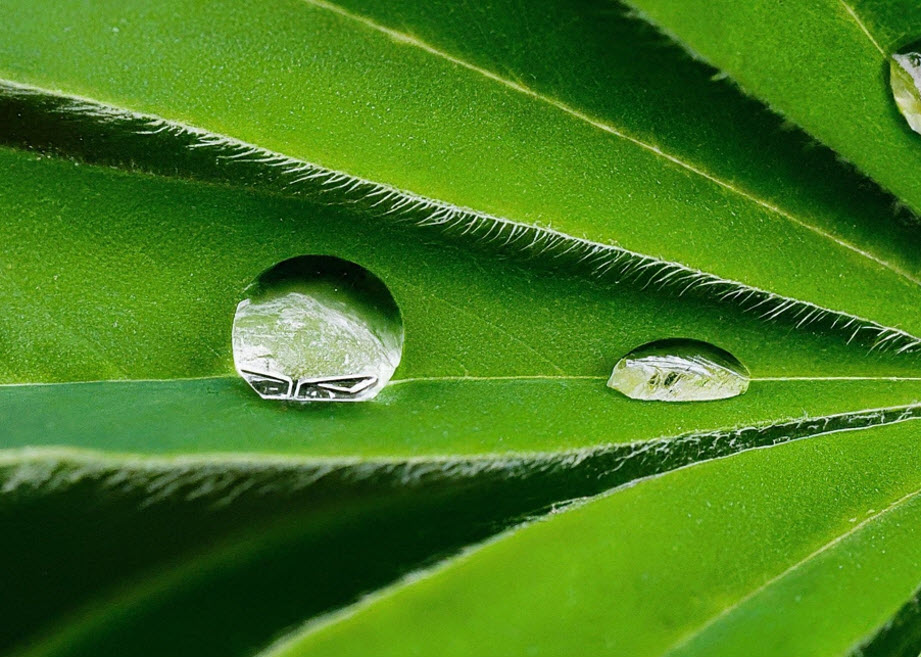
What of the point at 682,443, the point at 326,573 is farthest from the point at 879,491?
the point at 326,573

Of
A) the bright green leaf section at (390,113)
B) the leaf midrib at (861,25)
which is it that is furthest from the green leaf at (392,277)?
the leaf midrib at (861,25)

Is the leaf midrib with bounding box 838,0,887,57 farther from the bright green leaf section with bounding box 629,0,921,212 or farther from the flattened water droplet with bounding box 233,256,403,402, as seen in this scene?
the flattened water droplet with bounding box 233,256,403,402

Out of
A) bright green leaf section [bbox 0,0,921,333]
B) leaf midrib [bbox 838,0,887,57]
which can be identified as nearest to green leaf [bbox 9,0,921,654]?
bright green leaf section [bbox 0,0,921,333]

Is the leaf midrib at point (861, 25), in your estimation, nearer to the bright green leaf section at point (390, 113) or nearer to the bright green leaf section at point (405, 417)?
the bright green leaf section at point (390, 113)

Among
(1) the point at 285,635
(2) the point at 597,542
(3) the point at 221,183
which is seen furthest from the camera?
(3) the point at 221,183

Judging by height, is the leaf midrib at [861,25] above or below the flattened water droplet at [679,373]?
above

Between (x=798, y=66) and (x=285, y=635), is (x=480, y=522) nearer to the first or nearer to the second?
(x=285, y=635)
